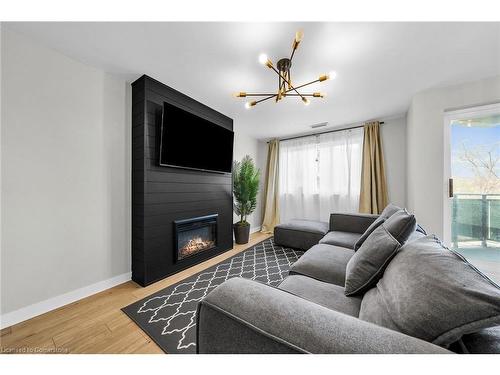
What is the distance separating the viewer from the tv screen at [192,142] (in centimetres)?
221

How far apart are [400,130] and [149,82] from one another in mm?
4061

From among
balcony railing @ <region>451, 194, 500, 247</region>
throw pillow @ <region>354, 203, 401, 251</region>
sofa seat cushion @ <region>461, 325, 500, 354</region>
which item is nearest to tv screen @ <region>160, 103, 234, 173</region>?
throw pillow @ <region>354, 203, 401, 251</region>

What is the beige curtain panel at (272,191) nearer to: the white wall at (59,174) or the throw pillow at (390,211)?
the throw pillow at (390,211)

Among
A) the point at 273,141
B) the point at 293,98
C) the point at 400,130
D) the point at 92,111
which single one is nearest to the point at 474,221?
the point at 400,130

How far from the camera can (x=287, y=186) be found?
454 cm

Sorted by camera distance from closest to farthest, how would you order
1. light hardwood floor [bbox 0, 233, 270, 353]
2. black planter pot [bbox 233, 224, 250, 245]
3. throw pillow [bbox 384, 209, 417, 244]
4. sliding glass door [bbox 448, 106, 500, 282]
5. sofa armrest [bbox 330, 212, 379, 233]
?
throw pillow [bbox 384, 209, 417, 244] → light hardwood floor [bbox 0, 233, 270, 353] → sliding glass door [bbox 448, 106, 500, 282] → sofa armrest [bbox 330, 212, 379, 233] → black planter pot [bbox 233, 224, 250, 245]

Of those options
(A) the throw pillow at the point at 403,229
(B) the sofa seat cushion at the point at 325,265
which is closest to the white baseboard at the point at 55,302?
(B) the sofa seat cushion at the point at 325,265

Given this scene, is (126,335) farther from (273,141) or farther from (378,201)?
(273,141)

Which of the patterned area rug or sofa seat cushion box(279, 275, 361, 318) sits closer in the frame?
sofa seat cushion box(279, 275, 361, 318)

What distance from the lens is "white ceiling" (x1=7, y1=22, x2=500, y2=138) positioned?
1.47 m

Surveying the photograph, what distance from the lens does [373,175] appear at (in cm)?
345

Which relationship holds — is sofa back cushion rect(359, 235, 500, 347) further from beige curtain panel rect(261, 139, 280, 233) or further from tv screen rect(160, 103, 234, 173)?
beige curtain panel rect(261, 139, 280, 233)

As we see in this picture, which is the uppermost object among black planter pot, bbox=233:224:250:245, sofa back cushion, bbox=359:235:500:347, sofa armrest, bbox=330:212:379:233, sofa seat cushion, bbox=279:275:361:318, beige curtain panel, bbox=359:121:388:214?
beige curtain panel, bbox=359:121:388:214

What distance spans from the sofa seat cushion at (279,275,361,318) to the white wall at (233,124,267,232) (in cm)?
277
